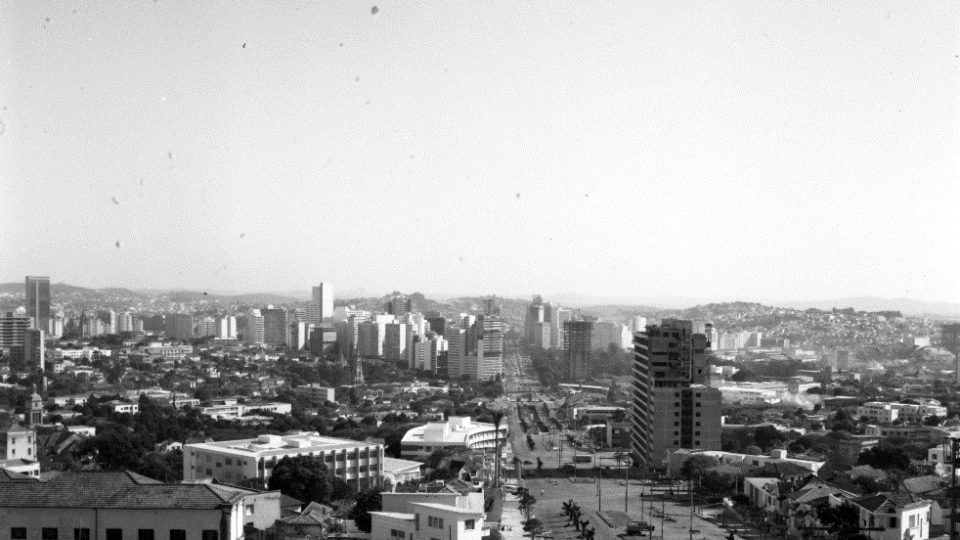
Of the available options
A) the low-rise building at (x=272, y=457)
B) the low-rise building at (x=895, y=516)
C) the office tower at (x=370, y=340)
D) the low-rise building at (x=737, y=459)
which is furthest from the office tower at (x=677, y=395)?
the office tower at (x=370, y=340)

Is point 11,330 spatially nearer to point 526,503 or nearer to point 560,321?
point 560,321

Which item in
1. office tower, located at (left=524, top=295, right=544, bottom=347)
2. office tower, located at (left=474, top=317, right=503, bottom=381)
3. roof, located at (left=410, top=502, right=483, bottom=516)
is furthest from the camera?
office tower, located at (left=524, top=295, right=544, bottom=347)

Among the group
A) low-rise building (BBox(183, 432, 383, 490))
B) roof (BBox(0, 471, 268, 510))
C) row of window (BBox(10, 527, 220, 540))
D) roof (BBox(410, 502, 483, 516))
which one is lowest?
low-rise building (BBox(183, 432, 383, 490))

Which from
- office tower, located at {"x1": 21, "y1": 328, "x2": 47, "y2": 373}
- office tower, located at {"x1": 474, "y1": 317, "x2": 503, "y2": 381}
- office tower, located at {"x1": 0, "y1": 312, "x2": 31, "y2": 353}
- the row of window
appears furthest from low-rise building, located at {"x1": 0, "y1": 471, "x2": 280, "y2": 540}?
office tower, located at {"x1": 0, "y1": 312, "x2": 31, "y2": 353}

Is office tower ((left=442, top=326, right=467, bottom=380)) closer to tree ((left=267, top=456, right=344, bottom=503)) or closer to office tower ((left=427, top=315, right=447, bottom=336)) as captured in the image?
office tower ((left=427, top=315, right=447, bottom=336))

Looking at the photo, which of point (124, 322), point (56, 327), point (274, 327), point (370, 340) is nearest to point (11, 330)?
point (56, 327)

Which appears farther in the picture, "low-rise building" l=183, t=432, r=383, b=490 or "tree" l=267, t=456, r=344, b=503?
"low-rise building" l=183, t=432, r=383, b=490

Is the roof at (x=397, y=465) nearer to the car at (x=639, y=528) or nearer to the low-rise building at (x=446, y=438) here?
the low-rise building at (x=446, y=438)
